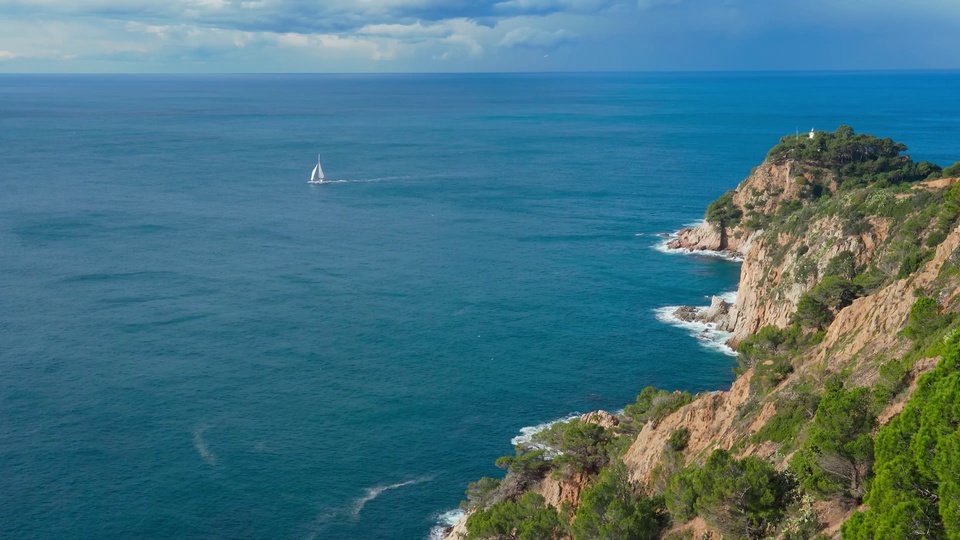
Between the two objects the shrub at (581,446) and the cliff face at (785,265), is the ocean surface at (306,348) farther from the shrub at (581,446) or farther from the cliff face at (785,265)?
the shrub at (581,446)

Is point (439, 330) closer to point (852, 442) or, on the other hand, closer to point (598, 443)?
point (598, 443)

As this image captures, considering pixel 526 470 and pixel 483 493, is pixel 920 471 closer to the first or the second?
pixel 526 470

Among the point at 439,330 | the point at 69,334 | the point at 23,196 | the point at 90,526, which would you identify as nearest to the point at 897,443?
the point at 90,526

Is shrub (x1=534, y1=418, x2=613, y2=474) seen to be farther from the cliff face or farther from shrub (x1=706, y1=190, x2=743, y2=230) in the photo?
shrub (x1=706, y1=190, x2=743, y2=230)

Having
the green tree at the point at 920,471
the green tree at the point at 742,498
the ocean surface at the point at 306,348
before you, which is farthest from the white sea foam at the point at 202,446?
the green tree at the point at 920,471

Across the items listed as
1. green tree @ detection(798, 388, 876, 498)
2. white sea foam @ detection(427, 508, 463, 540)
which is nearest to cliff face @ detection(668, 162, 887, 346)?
white sea foam @ detection(427, 508, 463, 540)

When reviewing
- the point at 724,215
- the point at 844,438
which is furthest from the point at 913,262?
the point at 724,215
